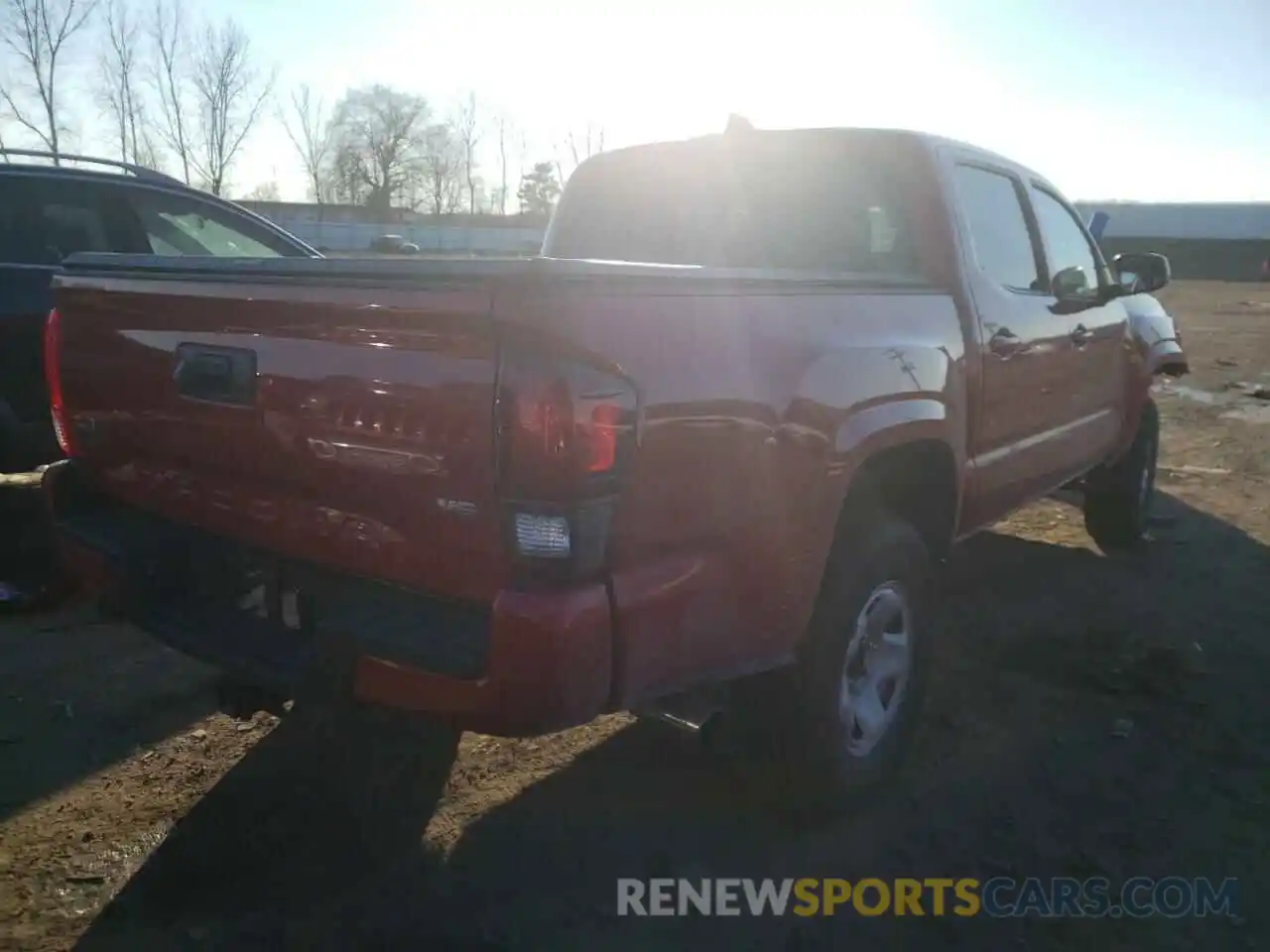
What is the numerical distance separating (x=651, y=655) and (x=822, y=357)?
3.00 ft

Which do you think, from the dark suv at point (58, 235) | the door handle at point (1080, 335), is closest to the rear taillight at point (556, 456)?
the dark suv at point (58, 235)

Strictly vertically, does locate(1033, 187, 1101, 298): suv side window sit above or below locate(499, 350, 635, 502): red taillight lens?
above

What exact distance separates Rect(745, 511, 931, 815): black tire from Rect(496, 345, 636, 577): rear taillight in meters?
0.98

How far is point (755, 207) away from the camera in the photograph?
399cm

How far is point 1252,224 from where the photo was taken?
62781mm

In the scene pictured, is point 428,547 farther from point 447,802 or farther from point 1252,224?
point 1252,224

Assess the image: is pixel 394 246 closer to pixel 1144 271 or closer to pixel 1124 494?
pixel 1144 271

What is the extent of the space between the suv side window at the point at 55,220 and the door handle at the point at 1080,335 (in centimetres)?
456

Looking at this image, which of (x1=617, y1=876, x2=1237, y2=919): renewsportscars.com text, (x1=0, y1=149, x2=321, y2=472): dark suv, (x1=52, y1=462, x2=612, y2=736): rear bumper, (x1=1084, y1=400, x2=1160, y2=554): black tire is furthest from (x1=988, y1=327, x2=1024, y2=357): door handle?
(x1=0, y1=149, x2=321, y2=472): dark suv

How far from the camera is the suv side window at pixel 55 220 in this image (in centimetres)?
509

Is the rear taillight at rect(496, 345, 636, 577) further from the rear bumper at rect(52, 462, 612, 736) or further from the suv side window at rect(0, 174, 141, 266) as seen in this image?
the suv side window at rect(0, 174, 141, 266)

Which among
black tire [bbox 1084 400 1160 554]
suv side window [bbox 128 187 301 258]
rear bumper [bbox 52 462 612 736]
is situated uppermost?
suv side window [bbox 128 187 301 258]

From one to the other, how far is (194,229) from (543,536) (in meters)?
4.61

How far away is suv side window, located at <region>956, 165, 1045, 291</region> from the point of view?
396 centimetres
